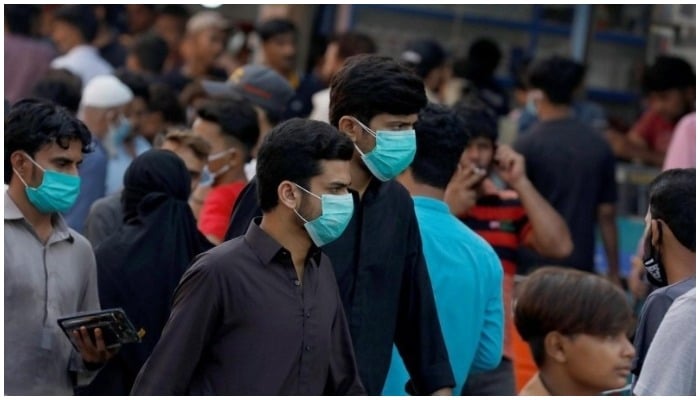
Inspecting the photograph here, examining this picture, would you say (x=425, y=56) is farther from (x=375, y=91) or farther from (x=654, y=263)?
(x=654, y=263)

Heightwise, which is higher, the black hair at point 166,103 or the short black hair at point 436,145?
the short black hair at point 436,145

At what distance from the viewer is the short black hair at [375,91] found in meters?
5.07

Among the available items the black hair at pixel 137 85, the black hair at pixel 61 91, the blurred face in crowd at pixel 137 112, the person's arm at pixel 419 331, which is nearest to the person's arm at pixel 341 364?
the person's arm at pixel 419 331

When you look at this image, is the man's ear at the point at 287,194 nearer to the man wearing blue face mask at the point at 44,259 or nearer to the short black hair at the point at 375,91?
the short black hair at the point at 375,91

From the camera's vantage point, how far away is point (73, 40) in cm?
1110

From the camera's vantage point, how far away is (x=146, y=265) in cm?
592

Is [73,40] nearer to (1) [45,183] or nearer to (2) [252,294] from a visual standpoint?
(1) [45,183]

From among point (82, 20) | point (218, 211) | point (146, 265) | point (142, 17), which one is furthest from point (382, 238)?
point (142, 17)

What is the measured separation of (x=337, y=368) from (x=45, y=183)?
1307 millimetres

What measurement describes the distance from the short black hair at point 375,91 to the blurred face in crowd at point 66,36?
20.5ft

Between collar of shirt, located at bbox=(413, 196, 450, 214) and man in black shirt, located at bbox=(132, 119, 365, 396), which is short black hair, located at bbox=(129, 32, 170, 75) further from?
man in black shirt, located at bbox=(132, 119, 365, 396)

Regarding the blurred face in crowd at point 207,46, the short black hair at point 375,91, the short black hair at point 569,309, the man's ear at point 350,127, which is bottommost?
the blurred face in crowd at point 207,46

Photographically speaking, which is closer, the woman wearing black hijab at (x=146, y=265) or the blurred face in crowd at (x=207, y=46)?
the woman wearing black hijab at (x=146, y=265)

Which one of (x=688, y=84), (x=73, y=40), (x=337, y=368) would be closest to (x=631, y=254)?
(x=688, y=84)
